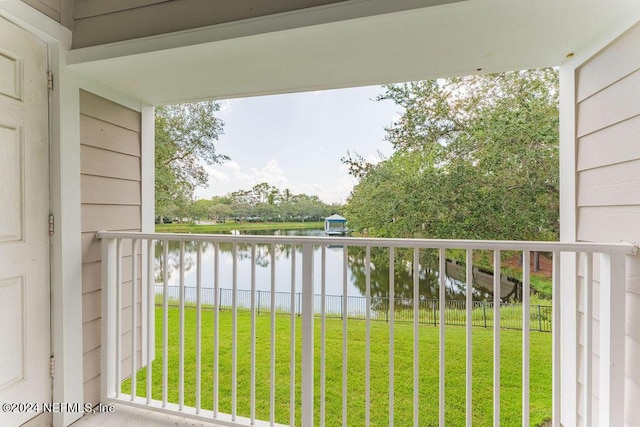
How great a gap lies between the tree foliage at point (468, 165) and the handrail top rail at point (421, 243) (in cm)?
95

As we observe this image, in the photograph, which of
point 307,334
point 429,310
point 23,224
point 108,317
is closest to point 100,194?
point 23,224

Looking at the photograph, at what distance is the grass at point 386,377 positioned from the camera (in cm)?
182

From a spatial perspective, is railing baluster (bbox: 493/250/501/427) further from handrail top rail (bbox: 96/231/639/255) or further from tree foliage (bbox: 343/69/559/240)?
tree foliage (bbox: 343/69/559/240)

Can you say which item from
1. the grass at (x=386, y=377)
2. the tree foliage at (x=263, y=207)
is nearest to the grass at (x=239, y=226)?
the tree foliage at (x=263, y=207)

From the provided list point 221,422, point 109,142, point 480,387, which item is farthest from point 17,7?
point 480,387

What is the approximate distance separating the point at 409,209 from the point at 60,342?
251 cm

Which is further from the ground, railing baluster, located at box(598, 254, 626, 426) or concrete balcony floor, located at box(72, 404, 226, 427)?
railing baluster, located at box(598, 254, 626, 426)

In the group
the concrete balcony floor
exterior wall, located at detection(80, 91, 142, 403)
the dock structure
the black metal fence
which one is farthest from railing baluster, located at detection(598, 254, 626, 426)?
exterior wall, located at detection(80, 91, 142, 403)

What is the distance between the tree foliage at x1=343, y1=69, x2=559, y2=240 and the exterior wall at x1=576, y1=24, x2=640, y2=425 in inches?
35.8

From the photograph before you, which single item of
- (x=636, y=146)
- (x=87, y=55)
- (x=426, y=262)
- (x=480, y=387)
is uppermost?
(x=87, y=55)

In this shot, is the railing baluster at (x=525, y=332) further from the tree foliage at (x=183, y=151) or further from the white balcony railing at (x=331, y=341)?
the tree foliage at (x=183, y=151)

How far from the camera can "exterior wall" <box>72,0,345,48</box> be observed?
51.0 inches

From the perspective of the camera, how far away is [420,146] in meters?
2.58

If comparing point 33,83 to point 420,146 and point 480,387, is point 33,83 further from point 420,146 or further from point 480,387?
point 480,387
